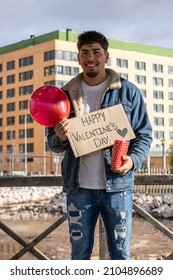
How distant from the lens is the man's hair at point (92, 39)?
2104mm

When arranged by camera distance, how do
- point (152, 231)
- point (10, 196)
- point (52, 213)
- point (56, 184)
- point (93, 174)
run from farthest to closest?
point (10, 196) → point (52, 213) → point (152, 231) → point (56, 184) → point (93, 174)

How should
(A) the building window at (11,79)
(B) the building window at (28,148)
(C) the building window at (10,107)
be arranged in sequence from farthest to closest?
(A) the building window at (11,79), (C) the building window at (10,107), (B) the building window at (28,148)

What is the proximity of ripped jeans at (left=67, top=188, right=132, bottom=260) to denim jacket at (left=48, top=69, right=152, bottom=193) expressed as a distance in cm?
4

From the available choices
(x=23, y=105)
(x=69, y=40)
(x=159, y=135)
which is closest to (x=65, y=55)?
(x=69, y=40)

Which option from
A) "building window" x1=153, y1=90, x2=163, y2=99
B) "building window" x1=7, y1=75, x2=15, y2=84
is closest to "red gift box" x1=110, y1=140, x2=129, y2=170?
"building window" x1=153, y1=90, x2=163, y2=99

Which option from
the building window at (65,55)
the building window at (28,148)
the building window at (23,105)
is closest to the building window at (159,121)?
the building window at (65,55)

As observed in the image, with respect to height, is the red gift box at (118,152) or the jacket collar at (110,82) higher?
the jacket collar at (110,82)

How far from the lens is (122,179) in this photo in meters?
2.07

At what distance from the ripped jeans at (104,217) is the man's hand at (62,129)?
0.21 meters

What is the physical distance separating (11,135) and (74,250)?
4346cm

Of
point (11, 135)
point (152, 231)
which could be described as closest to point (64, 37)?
point (11, 135)

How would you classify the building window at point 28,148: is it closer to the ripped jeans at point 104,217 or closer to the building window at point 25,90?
the building window at point 25,90

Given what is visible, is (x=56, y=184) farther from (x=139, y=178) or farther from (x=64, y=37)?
(x=64, y=37)

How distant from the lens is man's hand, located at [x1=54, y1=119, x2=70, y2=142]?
6.73 ft
